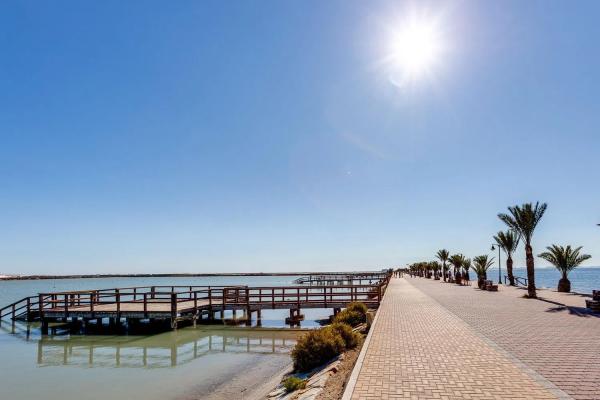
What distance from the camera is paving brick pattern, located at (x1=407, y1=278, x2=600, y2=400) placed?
8.07 meters

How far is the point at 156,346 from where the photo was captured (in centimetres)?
2034

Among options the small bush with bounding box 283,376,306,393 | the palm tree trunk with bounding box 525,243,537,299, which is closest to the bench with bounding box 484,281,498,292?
the palm tree trunk with bounding box 525,243,537,299

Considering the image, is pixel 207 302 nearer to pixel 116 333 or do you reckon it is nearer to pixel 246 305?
pixel 246 305

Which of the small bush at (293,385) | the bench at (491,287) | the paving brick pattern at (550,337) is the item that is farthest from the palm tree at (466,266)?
the small bush at (293,385)

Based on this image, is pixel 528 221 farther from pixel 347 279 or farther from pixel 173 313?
pixel 347 279

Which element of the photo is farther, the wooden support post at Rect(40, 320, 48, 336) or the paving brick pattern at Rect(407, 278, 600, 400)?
the wooden support post at Rect(40, 320, 48, 336)

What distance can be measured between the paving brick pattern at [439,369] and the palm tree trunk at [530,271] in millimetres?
14699

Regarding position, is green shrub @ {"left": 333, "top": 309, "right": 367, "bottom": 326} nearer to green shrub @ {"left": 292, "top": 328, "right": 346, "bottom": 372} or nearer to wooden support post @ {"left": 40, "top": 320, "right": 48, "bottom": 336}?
green shrub @ {"left": 292, "top": 328, "right": 346, "bottom": 372}

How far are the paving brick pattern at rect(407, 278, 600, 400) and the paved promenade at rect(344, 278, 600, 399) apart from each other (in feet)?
0.07

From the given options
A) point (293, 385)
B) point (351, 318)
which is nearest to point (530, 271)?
point (351, 318)

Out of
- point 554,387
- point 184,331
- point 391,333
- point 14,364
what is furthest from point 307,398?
A: point 184,331

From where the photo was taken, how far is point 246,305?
1017 inches

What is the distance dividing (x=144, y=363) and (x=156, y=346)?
3377 millimetres

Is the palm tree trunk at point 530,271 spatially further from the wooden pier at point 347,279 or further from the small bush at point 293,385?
the wooden pier at point 347,279
